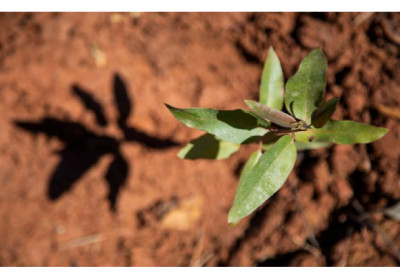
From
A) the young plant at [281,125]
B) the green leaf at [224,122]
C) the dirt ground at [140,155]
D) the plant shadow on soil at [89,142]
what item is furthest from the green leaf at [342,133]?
the plant shadow on soil at [89,142]

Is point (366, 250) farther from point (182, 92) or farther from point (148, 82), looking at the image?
point (148, 82)

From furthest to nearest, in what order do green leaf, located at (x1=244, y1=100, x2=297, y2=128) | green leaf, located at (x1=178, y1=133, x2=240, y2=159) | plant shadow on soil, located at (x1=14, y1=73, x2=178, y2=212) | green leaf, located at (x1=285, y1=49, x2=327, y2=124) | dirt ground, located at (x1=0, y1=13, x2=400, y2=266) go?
plant shadow on soil, located at (x1=14, y1=73, x2=178, y2=212), dirt ground, located at (x1=0, y1=13, x2=400, y2=266), green leaf, located at (x1=178, y1=133, x2=240, y2=159), green leaf, located at (x1=285, y1=49, x2=327, y2=124), green leaf, located at (x1=244, y1=100, x2=297, y2=128)

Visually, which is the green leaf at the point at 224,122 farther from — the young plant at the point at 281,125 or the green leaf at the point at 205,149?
the green leaf at the point at 205,149

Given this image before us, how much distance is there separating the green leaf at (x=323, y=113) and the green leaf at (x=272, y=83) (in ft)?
0.89

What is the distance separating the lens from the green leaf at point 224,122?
4.05 feet

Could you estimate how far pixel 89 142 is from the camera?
2381 mm

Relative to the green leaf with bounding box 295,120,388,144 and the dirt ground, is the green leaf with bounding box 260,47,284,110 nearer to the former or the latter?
the green leaf with bounding box 295,120,388,144

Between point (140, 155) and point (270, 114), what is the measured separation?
131 centimetres

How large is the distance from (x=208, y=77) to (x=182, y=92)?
0.66ft

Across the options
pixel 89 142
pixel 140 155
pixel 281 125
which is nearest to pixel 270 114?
pixel 281 125

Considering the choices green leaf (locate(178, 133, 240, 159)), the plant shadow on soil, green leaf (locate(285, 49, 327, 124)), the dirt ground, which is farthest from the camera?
the plant shadow on soil

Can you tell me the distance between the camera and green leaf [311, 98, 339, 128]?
3.81ft

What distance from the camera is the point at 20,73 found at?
237 centimetres

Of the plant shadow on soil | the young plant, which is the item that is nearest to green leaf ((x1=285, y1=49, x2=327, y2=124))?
the young plant
